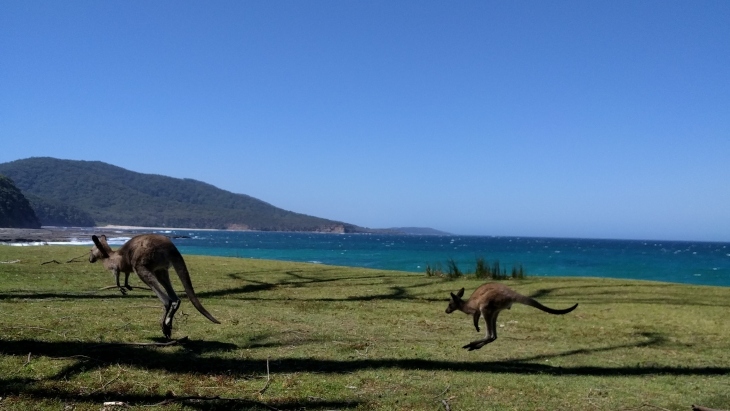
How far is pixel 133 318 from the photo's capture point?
6801 millimetres

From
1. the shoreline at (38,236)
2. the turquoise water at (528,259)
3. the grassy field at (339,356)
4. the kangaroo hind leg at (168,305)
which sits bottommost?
the turquoise water at (528,259)

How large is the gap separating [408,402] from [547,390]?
147cm

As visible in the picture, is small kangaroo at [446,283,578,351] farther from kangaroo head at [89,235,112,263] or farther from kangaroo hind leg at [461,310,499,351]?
kangaroo head at [89,235,112,263]

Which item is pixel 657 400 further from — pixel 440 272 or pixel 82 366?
pixel 440 272

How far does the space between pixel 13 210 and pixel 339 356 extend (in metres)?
106

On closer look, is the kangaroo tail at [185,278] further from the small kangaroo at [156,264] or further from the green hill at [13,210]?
the green hill at [13,210]

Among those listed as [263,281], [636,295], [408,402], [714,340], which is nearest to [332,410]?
[408,402]

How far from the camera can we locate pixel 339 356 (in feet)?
19.0

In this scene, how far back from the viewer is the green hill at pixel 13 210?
293 feet

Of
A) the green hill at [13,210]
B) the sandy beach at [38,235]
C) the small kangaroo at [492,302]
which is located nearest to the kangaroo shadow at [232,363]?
the small kangaroo at [492,302]

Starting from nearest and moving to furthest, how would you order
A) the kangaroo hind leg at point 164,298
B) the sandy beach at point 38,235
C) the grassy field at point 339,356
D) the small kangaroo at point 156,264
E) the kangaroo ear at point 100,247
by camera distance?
the grassy field at point 339,356 → the kangaroo hind leg at point 164,298 → the small kangaroo at point 156,264 → the kangaroo ear at point 100,247 → the sandy beach at point 38,235

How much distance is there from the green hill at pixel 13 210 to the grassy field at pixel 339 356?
94.9m

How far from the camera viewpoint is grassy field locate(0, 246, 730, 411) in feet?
14.3

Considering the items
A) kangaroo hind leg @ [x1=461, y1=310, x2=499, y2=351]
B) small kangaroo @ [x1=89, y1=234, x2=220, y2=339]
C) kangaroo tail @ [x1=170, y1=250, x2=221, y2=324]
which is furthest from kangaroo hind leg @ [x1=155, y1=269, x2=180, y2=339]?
kangaroo hind leg @ [x1=461, y1=310, x2=499, y2=351]
